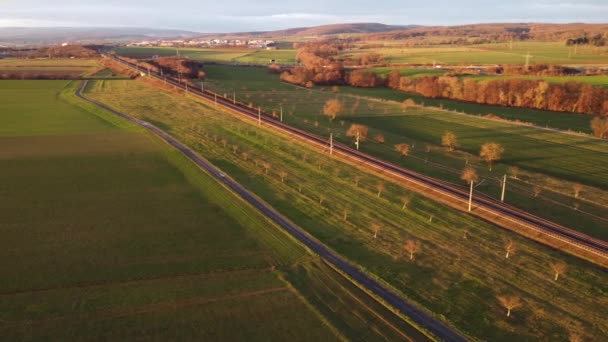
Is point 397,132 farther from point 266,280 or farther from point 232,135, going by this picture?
point 266,280

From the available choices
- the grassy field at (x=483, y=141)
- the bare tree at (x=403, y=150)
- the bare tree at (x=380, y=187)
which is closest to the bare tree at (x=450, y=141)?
the grassy field at (x=483, y=141)

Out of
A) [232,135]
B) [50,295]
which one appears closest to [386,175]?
[232,135]

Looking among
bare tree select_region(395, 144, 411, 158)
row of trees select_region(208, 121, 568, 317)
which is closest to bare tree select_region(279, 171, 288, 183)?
row of trees select_region(208, 121, 568, 317)

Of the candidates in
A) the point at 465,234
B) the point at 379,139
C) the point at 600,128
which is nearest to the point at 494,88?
the point at 600,128

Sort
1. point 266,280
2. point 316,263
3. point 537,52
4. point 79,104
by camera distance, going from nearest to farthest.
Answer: point 266,280, point 316,263, point 79,104, point 537,52

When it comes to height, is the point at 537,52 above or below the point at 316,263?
above

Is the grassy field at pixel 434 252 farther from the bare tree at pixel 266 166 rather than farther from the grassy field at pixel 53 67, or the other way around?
the grassy field at pixel 53 67
